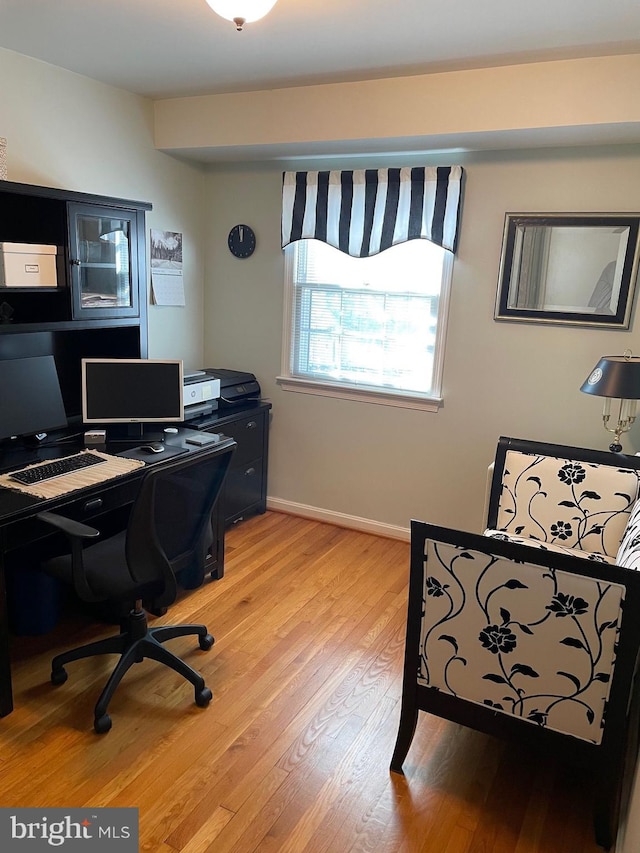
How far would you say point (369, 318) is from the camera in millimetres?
3684

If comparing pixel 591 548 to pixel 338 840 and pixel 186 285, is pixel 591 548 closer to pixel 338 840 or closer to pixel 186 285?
pixel 338 840

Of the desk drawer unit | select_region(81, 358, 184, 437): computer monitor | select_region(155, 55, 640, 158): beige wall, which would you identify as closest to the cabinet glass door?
select_region(81, 358, 184, 437): computer monitor

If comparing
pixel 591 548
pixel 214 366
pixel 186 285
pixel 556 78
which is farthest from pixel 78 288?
pixel 591 548

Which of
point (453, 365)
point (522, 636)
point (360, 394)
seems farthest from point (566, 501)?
point (360, 394)

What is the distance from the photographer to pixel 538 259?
124 inches

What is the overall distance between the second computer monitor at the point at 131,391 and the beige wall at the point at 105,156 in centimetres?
75

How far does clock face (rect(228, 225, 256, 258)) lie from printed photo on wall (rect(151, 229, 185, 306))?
1.10 ft

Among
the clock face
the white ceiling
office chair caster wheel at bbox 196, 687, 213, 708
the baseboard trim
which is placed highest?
the white ceiling

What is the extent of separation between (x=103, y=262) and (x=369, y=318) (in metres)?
1.52

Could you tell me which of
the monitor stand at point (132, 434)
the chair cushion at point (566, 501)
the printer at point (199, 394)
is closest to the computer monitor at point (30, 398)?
the monitor stand at point (132, 434)

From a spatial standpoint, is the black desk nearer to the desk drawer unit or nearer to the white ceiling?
the desk drawer unit

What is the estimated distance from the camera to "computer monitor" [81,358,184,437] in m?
2.98

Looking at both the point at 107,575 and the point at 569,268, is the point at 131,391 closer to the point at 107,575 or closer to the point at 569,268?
the point at 107,575

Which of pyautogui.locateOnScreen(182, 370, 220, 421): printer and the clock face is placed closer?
pyautogui.locateOnScreen(182, 370, 220, 421): printer
